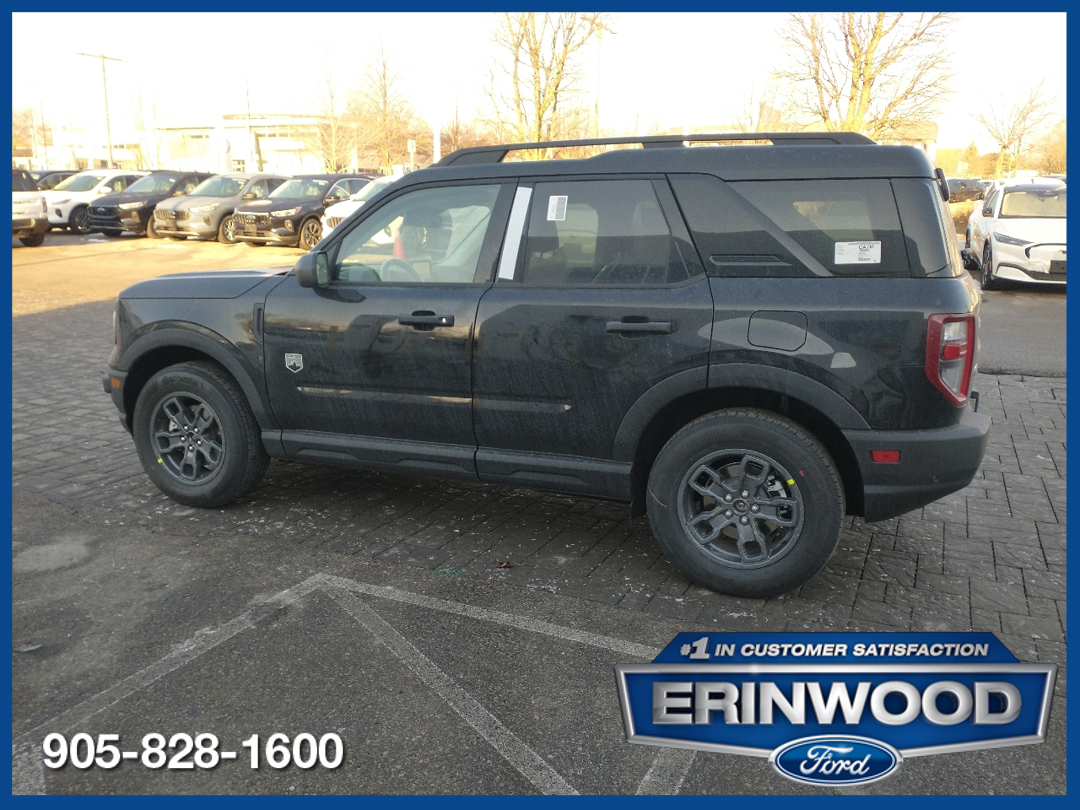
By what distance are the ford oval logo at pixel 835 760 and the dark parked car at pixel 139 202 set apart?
23.9m

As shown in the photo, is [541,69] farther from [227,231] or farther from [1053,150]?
[1053,150]

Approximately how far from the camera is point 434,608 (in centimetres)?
396

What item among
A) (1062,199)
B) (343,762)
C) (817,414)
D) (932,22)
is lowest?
(343,762)

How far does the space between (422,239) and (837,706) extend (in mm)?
2891

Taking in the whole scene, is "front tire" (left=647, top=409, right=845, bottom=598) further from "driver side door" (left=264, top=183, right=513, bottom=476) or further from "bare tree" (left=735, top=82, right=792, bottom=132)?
"bare tree" (left=735, top=82, right=792, bottom=132)

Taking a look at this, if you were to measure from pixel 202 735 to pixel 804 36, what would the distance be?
→ 746 inches

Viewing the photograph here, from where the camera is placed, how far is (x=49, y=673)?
11.2 ft

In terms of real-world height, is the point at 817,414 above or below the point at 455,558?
above

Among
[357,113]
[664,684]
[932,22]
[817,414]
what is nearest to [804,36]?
[932,22]

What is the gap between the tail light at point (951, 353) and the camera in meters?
3.69

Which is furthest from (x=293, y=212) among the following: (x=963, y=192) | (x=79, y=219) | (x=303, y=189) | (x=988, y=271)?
(x=963, y=192)

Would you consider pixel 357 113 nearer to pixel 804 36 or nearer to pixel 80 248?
pixel 80 248

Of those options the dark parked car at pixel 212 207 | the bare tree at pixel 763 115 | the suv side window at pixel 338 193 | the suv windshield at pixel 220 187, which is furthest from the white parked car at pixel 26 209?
the bare tree at pixel 763 115

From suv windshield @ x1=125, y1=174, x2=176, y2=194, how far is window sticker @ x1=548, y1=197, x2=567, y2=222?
77.1 feet
